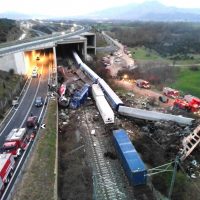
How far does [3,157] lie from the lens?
26641 mm

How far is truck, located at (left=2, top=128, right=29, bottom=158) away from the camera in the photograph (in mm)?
30156

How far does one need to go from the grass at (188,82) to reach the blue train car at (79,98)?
79.5 feet

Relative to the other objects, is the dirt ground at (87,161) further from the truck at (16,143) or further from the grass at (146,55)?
the grass at (146,55)

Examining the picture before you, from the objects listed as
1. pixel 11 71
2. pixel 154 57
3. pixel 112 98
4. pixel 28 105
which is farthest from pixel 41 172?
pixel 154 57

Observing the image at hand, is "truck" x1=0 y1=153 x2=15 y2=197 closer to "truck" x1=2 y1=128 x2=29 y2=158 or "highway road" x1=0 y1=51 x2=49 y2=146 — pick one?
"truck" x1=2 y1=128 x2=29 y2=158

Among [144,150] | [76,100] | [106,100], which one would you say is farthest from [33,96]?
[144,150]

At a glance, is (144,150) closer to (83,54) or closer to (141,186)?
(141,186)

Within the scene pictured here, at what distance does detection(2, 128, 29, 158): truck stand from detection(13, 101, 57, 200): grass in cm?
156

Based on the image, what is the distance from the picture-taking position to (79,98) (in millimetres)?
45812

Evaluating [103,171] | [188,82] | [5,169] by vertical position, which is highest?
[5,169]

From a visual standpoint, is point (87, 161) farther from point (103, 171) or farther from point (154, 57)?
point (154, 57)

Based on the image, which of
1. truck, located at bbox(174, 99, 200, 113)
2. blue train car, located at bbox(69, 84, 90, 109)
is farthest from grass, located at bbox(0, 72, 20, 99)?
truck, located at bbox(174, 99, 200, 113)

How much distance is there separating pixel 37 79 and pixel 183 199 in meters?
37.7

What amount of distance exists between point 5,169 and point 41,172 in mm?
3591
